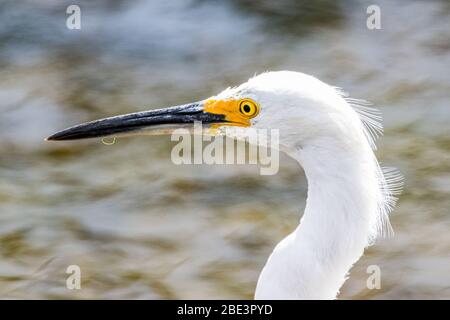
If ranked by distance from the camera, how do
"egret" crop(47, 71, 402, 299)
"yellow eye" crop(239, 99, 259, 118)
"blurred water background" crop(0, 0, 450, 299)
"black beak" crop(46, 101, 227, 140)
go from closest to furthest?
"egret" crop(47, 71, 402, 299) < "yellow eye" crop(239, 99, 259, 118) < "black beak" crop(46, 101, 227, 140) < "blurred water background" crop(0, 0, 450, 299)

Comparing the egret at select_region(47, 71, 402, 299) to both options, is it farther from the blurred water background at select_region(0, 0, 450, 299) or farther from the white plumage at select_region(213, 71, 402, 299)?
the blurred water background at select_region(0, 0, 450, 299)

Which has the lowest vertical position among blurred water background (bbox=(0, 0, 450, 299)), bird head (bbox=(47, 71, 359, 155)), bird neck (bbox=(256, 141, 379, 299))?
bird neck (bbox=(256, 141, 379, 299))

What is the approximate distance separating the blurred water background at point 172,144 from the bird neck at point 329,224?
247 cm

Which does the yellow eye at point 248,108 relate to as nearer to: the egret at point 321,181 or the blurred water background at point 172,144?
the egret at point 321,181

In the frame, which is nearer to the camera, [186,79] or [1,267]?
[1,267]

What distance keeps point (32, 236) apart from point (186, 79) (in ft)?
7.83

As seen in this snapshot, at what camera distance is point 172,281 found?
6.30 metres

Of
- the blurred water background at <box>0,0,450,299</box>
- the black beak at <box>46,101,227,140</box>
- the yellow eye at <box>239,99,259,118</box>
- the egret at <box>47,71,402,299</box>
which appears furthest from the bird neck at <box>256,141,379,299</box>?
the blurred water background at <box>0,0,450,299</box>

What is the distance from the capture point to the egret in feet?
11.9

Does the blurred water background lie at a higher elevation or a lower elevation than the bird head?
higher

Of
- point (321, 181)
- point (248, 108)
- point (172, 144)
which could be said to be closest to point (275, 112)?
point (248, 108)

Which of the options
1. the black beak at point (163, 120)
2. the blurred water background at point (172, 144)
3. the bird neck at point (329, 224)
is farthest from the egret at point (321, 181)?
the blurred water background at point (172, 144)
